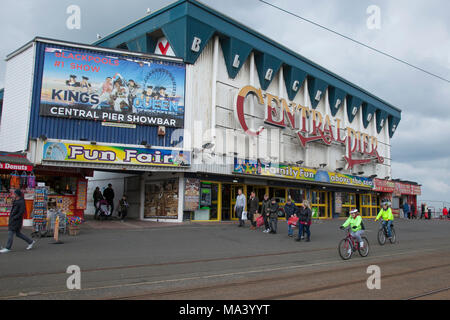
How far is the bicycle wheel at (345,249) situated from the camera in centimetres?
1214

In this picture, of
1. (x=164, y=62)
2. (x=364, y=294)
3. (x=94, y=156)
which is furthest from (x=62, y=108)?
(x=364, y=294)

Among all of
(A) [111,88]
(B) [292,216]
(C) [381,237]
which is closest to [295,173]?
(B) [292,216]

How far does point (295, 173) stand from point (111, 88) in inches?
568

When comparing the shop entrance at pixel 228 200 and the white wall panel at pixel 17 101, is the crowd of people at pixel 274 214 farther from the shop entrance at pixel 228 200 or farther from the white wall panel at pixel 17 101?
the white wall panel at pixel 17 101

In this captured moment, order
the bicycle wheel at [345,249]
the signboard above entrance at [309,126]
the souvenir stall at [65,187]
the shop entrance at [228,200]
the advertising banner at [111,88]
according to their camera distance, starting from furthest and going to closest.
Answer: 1. the signboard above entrance at [309,126]
2. the shop entrance at [228,200]
3. the souvenir stall at [65,187]
4. the advertising banner at [111,88]
5. the bicycle wheel at [345,249]

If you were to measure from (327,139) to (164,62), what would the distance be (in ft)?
53.2

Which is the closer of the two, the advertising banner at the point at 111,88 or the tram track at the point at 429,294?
the tram track at the point at 429,294

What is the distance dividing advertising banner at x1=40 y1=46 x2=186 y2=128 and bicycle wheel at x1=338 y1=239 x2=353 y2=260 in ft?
40.2

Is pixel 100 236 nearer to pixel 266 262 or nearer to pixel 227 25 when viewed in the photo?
pixel 266 262

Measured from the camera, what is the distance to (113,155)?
65.5 ft

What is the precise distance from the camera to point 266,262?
11.4 m

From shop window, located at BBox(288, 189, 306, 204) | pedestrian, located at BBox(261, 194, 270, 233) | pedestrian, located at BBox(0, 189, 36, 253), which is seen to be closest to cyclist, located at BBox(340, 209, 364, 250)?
pedestrian, located at BBox(261, 194, 270, 233)

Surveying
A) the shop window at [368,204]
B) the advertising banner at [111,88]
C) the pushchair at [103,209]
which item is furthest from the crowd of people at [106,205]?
the shop window at [368,204]

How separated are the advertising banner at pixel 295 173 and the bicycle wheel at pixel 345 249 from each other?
1151 centimetres
